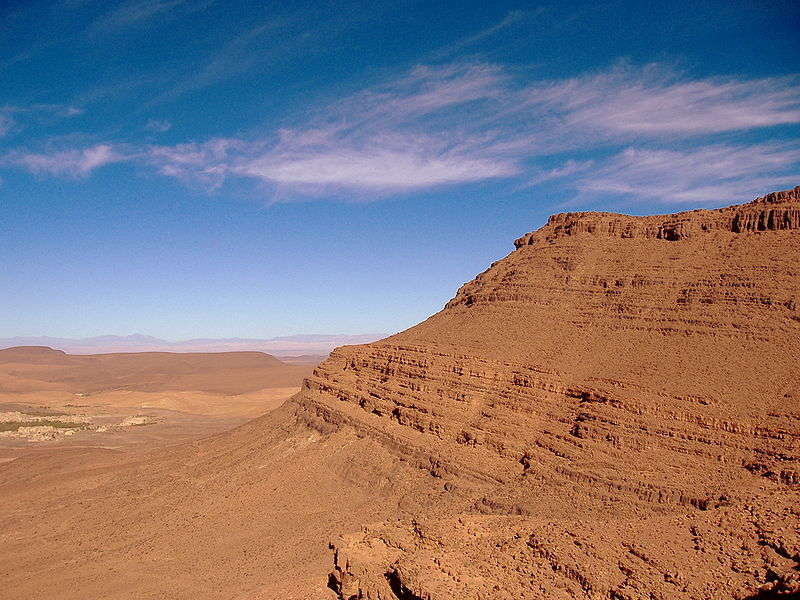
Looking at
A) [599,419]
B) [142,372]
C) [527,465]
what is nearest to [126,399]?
[142,372]

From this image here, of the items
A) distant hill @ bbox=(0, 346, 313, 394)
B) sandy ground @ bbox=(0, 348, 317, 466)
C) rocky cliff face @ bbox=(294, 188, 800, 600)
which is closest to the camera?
rocky cliff face @ bbox=(294, 188, 800, 600)

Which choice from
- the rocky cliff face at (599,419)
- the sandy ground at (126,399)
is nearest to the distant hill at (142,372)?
the sandy ground at (126,399)

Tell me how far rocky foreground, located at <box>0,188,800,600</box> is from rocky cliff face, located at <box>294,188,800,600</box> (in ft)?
0.27

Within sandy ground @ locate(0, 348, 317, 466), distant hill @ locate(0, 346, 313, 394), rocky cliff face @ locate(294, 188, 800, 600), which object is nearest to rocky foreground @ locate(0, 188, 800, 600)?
rocky cliff face @ locate(294, 188, 800, 600)

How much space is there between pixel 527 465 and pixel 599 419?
319 centimetres

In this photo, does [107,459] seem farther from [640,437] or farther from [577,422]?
[640,437]

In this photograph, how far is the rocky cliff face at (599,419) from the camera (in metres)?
13.3

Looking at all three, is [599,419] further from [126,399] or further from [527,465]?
[126,399]

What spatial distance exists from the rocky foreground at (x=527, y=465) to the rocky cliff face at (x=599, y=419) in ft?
0.27

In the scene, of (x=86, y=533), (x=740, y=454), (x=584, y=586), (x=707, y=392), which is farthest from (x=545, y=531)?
(x=86, y=533)

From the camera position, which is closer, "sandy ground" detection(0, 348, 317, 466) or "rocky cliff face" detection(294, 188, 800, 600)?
"rocky cliff face" detection(294, 188, 800, 600)

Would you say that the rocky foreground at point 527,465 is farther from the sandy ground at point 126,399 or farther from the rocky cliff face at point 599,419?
the sandy ground at point 126,399

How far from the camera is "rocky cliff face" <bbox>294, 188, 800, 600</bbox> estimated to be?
1332cm

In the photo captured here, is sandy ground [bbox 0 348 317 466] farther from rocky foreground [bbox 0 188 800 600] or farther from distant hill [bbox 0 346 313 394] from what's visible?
rocky foreground [bbox 0 188 800 600]
